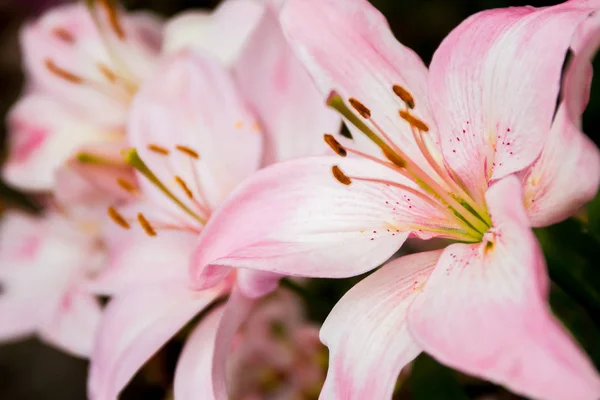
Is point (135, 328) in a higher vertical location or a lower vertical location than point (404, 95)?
lower

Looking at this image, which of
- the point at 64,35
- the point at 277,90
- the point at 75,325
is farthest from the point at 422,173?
the point at 64,35

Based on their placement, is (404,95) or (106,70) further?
(106,70)

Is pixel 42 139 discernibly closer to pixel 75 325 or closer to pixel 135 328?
pixel 75 325

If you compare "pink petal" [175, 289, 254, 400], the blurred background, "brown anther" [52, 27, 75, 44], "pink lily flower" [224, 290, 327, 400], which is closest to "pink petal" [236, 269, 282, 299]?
"pink petal" [175, 289, 254, 400]

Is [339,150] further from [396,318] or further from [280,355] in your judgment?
[280,355]

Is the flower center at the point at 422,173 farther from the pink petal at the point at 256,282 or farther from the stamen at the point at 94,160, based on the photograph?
the stamen at the point at 94,160

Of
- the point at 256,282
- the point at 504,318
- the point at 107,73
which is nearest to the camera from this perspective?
the point at 504,318

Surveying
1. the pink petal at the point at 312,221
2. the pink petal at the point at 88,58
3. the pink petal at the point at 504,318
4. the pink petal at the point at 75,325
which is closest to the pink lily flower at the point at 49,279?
the pink petal at the point at 75,325

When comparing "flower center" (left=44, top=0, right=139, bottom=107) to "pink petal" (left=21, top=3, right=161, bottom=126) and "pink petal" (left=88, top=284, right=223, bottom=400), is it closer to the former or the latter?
"pink petal" (left=21, top=3, right=161, bottom=126)
